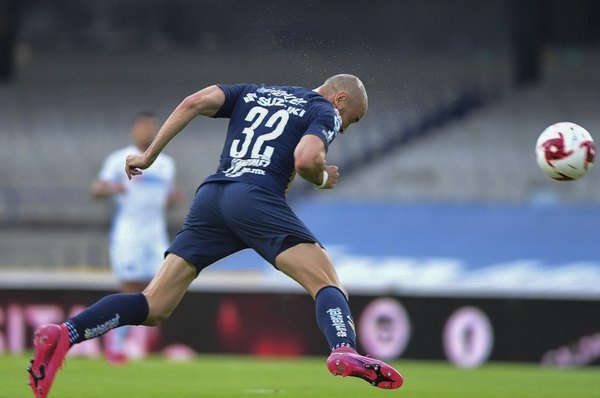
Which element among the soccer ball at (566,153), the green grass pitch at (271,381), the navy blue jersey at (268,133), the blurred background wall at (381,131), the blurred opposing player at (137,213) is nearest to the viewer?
the navy blue jersey at (268,133)

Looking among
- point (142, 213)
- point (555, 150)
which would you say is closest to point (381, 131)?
point (142, 213)

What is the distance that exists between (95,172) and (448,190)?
5229 mm

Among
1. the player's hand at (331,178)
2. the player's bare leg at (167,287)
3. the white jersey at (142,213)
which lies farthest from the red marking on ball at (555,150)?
the white jersey at (142,213)

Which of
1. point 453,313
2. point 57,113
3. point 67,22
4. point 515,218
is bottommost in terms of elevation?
point 453,313

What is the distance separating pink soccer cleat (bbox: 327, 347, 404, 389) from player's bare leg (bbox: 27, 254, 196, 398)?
1.04m

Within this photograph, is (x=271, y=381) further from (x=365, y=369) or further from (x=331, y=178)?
(x=365, y=369)

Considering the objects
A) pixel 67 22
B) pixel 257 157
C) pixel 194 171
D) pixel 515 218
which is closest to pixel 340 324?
pixel 257 157

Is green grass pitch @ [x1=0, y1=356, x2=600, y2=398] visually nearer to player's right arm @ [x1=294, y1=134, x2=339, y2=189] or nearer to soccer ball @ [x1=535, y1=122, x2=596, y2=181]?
soccer ball @ [x1=535, y1=122, x2=596, y2=181]

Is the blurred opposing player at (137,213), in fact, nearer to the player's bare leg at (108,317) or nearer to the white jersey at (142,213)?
the white jersey at (142,213)

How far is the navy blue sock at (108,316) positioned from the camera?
5902mm

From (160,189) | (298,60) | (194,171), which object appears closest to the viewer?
(298,60)

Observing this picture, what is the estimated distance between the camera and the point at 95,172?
695 inches

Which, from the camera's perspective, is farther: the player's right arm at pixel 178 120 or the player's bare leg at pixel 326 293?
the player's right arm at pixel 178 120

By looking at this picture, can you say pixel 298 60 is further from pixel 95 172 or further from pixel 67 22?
pixel 67 22
